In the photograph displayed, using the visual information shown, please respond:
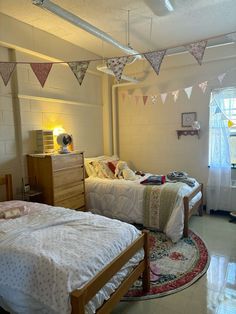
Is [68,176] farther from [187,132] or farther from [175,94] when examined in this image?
[175,94]

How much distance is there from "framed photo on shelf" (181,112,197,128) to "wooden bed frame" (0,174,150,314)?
2740 millimetres

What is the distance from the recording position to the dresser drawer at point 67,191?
3.25 m

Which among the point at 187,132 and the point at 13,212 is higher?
the point at 187,132

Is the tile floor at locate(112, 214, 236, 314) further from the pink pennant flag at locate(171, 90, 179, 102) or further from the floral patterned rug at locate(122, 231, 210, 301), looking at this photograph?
the pink pennant flag at locate(171, 90, 179, 102)

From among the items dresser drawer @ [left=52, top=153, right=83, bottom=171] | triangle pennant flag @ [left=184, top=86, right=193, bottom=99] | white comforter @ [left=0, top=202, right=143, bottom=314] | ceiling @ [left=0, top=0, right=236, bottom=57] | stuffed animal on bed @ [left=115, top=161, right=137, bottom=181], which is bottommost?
white comforter @ [left=0, top=202, right=143, bottom=314]

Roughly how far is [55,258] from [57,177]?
178 centimetres

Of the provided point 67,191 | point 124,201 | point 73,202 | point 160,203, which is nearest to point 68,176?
point 67,191

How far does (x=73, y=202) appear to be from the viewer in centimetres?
352

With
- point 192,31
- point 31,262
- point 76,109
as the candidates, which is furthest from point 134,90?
point 31,262

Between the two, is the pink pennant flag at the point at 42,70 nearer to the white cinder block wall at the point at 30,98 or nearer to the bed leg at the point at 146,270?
the white cinder block wall at the point at 30,98

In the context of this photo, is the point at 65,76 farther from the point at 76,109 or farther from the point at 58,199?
the point at 58,199

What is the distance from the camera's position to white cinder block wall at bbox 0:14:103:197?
123 inches

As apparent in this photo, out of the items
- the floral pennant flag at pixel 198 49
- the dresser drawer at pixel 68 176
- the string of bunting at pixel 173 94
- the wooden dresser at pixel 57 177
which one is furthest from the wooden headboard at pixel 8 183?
the string of bunting at pixel 173 94

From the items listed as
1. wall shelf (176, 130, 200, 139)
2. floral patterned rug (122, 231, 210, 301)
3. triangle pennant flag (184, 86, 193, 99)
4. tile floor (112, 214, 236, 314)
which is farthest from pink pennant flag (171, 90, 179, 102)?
tile floor (112, 214, 236, 314)
